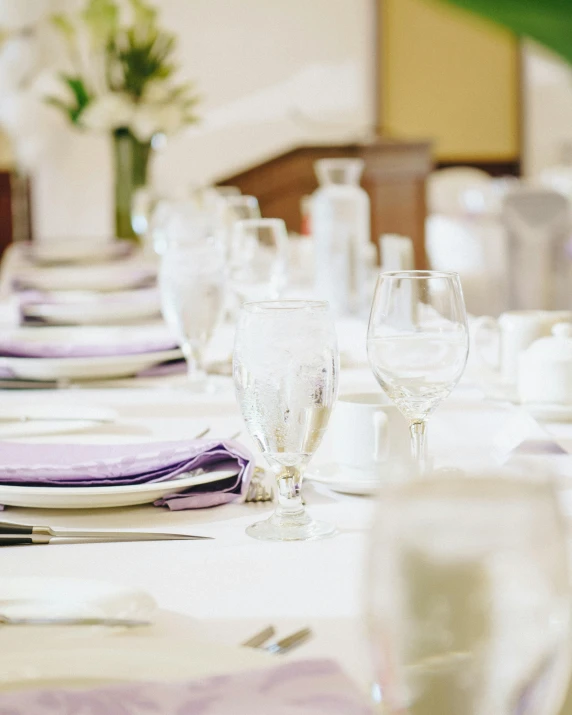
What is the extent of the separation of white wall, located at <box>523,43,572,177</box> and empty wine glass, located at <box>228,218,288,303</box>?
6896 mm

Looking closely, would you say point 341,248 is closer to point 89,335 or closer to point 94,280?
point 89,335

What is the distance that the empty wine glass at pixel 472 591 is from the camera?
343 millimetres

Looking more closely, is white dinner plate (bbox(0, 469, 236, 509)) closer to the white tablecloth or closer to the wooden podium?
the white tablecloth

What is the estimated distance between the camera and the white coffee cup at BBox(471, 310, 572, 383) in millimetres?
1258

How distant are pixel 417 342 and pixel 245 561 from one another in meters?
0.26

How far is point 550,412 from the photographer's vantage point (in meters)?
1.12

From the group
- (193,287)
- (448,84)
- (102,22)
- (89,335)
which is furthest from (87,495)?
(448,84)

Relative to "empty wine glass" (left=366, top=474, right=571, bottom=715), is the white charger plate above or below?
above

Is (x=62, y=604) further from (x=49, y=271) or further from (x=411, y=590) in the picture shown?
(x=49, y=271)

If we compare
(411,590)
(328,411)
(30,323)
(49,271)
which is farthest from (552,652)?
(49,271)

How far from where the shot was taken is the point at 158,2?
7148 mm

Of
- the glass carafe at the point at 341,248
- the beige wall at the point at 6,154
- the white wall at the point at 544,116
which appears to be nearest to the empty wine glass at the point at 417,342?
the glass carafe at the point at 341,248

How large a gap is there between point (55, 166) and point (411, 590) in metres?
7.07

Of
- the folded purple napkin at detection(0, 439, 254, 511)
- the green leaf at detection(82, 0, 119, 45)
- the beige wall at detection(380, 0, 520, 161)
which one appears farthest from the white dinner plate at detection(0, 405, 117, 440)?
the beige wall at detection(380, 0, 520, 161)
